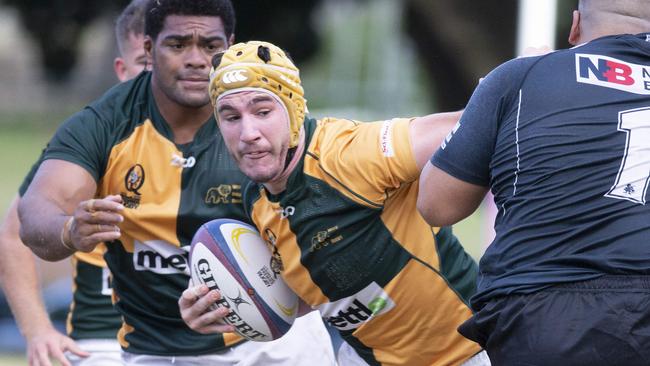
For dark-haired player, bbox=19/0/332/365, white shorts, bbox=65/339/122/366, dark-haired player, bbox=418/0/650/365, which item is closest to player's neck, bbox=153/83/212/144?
dark-haired player, bbox=19/0/332/365

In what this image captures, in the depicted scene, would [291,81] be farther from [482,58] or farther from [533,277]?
[482,58]

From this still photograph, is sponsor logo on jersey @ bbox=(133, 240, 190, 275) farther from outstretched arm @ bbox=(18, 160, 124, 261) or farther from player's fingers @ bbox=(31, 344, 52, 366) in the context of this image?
player's fingers @ bbox=(31, 344, 52, 366)

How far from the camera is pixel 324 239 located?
471 cm

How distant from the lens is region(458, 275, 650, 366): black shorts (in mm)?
3582

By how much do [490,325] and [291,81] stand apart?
4.67 feet

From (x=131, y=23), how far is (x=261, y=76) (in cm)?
254

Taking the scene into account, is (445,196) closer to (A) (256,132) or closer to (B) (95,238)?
(A) (256,132)

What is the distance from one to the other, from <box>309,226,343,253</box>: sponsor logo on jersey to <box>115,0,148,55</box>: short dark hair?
2.59 meters

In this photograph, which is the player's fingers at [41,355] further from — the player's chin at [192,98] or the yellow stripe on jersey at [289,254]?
the yellow stripe on jersey at [289,254]

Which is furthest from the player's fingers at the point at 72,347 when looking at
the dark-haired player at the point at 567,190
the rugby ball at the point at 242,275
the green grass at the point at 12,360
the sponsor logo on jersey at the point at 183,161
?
the green grass at the point at 12,360

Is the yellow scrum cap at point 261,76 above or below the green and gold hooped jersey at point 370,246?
above

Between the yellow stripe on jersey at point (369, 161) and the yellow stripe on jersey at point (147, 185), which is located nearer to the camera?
the yellow stripe on jersey at point (369, 161)

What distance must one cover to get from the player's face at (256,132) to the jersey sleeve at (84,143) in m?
0.95

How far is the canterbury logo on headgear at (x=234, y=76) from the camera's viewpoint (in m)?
4.63
